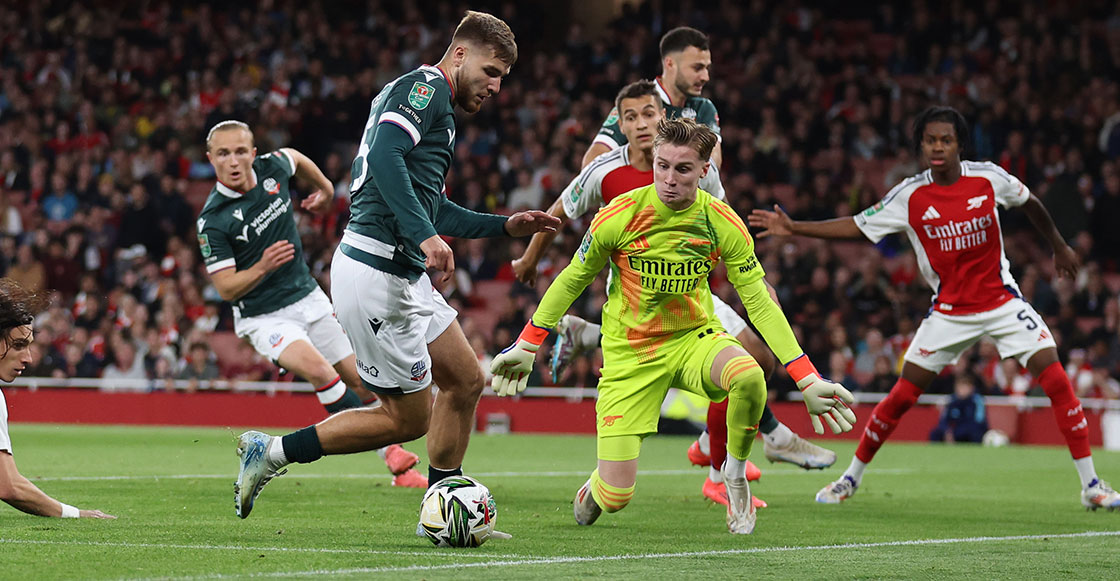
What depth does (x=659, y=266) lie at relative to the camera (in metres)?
6.91

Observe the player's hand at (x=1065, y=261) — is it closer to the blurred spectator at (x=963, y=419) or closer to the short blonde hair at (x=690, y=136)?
the short blonde hair at (x=690, y=136)

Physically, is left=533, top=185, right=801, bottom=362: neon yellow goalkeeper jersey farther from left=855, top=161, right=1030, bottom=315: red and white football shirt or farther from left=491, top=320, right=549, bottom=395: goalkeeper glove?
left=855, top=161, right=1030, bottom=315: red and white football shirt

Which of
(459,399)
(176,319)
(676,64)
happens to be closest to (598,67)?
(176,319)

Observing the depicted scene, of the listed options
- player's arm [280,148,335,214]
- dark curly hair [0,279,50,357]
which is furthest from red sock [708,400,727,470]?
dark curly hair [0,279,50,357]

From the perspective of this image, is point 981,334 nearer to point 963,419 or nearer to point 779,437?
point 779,437

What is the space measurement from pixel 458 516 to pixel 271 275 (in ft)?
14.4

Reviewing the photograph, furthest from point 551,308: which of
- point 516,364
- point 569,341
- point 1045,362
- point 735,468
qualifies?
point 1045,362

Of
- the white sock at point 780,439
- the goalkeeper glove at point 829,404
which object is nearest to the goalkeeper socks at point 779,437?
the white sock at point 780,439

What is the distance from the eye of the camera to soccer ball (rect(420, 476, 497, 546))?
19.5 ft

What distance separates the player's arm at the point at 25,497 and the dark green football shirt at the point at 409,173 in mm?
1736

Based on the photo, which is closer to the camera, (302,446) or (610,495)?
(302,446)

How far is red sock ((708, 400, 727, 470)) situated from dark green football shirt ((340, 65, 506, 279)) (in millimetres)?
2275

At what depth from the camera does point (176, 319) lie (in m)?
20.1

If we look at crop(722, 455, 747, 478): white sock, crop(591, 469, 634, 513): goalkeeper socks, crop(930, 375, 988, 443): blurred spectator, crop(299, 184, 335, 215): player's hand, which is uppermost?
crop(299, 184, 335, 215): player's hand
